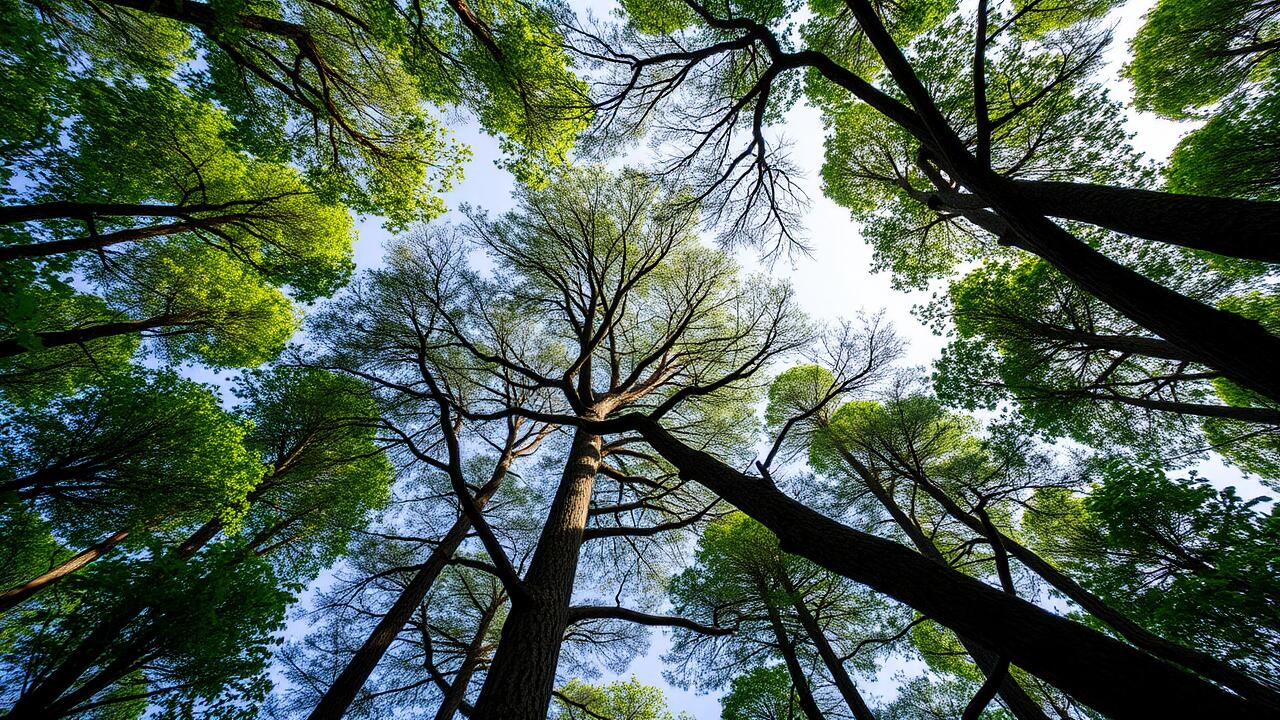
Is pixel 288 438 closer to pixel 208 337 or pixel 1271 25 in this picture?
pixel 208 337

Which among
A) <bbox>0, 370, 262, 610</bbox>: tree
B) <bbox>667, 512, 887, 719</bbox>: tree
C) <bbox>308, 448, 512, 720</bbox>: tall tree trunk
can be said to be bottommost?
<bbox>308, 448, 512, 720</bbox>: tall tree trunk

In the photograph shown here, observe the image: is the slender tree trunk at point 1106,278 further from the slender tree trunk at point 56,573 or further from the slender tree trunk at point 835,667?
the slender tree trunk at point 56,573

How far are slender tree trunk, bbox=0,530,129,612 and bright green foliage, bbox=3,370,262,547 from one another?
0.24 m

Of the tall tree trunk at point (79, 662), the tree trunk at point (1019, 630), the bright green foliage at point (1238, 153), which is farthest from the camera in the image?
the bright green foliage at point (1238, 153)

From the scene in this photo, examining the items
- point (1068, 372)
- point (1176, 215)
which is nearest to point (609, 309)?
point (1176, 215)

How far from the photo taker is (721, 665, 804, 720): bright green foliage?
6293 mm

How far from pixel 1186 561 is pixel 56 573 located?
1316 cm

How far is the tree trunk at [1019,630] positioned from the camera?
111 cm

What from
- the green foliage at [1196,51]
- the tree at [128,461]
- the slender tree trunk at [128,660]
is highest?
the green foliage at [1196,51]

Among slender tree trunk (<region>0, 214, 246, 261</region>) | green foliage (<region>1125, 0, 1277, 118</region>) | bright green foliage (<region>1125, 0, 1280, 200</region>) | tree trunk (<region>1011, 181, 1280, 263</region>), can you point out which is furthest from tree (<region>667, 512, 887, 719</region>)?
green foliage (<region>1125, 0, 1277, 118</region>)

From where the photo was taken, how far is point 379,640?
4.71 metres

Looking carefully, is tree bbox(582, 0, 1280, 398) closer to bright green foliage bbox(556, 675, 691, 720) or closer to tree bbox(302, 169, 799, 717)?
tree bbox(302, 169, 799, 717)

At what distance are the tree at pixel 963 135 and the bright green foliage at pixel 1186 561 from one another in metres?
2.40

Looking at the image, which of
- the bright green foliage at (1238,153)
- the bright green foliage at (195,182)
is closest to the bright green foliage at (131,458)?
the bright green foliage at (195,182)
